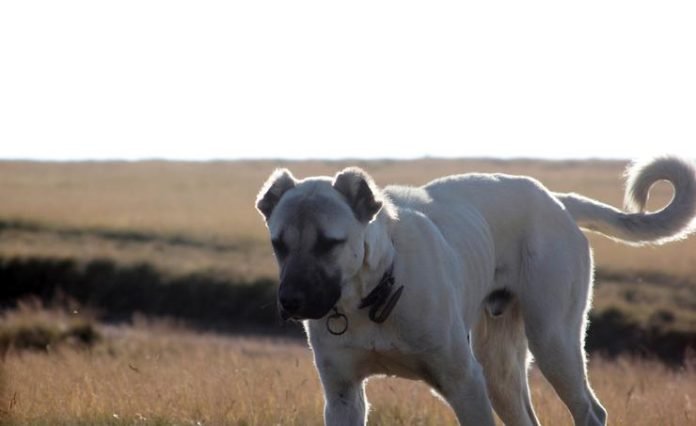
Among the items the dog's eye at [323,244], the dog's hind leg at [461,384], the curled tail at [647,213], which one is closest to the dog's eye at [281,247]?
the dog's eye at [323,244]

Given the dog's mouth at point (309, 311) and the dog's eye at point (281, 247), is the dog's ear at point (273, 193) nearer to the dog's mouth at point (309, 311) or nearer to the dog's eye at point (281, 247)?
the dog's eye at point (281, 247)

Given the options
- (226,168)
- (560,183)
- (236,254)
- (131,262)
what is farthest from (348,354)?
(226,168)

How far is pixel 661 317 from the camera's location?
19953mm

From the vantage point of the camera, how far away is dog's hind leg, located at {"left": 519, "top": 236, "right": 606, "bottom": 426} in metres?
8.20

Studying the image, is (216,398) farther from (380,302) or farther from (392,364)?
(380,302)

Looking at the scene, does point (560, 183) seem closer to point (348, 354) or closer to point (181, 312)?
point (181, 312)

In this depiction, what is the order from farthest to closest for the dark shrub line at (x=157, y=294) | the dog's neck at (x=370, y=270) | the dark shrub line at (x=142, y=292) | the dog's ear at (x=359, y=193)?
the dark shrub line at (x=142, y=292), the dark shrub line at (x=157, y=294), the dog's neck at (x=370, y=270), the dog's ear at (x=359, y=193)

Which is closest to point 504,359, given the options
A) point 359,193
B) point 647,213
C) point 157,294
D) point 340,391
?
point 647,213

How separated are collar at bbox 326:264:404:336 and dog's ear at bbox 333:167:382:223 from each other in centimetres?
35

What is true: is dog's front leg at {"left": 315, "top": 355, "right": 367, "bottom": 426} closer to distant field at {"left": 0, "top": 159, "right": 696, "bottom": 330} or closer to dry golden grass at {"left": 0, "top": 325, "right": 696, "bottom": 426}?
dry golden grass at {"left": 0, "top": 325, "right": 696, "bottom": 426}

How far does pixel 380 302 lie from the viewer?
22.4ft

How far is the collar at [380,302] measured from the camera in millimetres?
6812

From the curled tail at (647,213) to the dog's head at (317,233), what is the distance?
2614mm

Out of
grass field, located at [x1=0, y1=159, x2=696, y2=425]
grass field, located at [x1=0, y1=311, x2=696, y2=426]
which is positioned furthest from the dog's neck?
grass field, located at [x1=0, y1=159, x2=696, y2=425]
